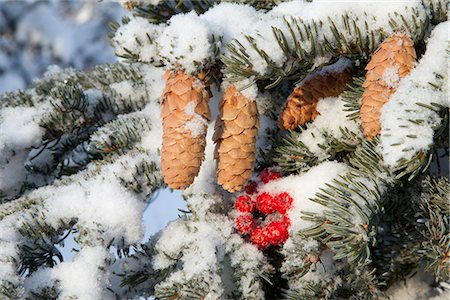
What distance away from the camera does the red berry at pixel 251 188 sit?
1.08 m

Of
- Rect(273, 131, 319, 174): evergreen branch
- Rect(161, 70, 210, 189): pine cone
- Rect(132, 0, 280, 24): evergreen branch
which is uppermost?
Rect(132, 0, 280, 24): evergreen branch

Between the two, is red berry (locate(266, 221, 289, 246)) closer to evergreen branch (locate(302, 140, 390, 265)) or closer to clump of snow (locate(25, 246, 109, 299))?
evergreen branch (locate(302, 140, 390, 265))

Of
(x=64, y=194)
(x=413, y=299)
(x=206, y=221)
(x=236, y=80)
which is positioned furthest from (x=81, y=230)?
(x=413, y=299)

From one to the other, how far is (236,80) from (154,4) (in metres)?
0.43

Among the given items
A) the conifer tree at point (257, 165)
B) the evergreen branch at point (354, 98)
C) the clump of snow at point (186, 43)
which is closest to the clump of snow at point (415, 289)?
the conifer tree at point (257, 165)

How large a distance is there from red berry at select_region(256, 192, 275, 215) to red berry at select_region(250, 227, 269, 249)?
4 cm

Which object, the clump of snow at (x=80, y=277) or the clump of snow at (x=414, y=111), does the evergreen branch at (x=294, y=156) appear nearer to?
the clump of snow at (x=414, y=111)

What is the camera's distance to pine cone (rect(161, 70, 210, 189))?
949mm

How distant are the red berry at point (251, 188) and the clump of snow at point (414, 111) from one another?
0.87ft

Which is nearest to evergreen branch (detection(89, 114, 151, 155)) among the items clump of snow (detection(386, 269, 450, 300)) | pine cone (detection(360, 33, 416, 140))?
pine cone (detection(360, 33, 416, 140))

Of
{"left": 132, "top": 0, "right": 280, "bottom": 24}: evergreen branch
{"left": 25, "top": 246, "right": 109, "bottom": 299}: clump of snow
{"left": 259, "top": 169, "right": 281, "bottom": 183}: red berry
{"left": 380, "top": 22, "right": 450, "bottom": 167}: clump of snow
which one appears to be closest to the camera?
{"left": 380, "top": 22, "right": 450, "bottom": 167}: clump of snow

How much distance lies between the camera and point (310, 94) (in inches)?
42.2

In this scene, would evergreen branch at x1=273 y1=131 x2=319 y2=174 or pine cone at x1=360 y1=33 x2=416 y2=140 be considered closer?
pine cone at x1=360 y1=33 x2=416 y2=140

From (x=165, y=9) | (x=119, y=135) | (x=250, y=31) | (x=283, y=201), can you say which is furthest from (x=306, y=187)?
(x=165, y=9)
